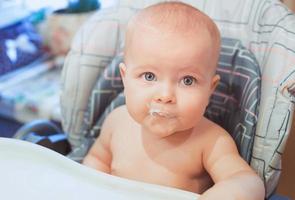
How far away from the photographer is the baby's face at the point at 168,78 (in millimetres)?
846

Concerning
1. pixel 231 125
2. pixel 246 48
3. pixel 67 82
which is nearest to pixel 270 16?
pixel 246 48

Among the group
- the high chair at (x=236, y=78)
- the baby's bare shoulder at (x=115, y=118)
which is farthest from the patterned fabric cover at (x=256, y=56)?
the baby's bare shoulder at (x=115, y=118)

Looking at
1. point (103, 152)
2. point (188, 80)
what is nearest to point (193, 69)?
point (188, 80)

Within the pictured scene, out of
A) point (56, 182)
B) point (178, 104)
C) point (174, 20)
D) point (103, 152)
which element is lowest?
point (103, 152)

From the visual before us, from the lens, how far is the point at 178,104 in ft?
2.78

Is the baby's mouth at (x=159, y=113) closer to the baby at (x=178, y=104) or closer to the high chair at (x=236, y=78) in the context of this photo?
the baby at (x=178, y=104)

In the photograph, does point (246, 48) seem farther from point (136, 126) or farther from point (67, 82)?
point (67, 82)

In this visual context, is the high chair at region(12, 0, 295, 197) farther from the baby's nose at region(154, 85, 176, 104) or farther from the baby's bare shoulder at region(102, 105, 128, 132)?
the baby's nose at region(154, 85, 176, 104)

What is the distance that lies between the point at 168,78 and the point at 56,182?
0.25 m

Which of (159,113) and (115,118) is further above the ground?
(159,113)

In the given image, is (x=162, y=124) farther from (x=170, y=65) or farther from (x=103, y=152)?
(x=103, y=152)

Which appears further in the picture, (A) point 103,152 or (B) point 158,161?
(A) point 103,152

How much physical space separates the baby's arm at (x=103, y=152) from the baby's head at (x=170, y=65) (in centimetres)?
20

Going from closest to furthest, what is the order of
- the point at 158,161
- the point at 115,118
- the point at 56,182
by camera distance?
the point at 56,182
the point at 158,161
the point at 115,118
